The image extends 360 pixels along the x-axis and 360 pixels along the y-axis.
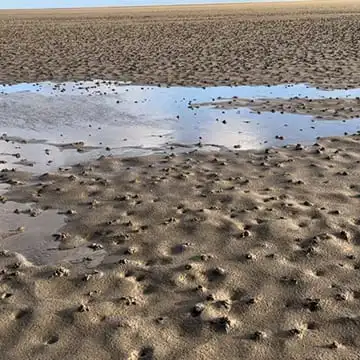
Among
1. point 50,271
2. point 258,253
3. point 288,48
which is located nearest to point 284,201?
point 258,253

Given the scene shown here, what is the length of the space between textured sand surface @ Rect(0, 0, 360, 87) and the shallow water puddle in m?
2.70

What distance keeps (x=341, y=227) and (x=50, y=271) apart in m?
4.18

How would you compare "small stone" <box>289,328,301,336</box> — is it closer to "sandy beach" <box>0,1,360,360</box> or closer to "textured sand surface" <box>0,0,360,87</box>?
"sandy beach" <box>0,1,360,360</box>

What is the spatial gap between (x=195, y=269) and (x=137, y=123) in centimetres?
874

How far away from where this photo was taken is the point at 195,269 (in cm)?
743

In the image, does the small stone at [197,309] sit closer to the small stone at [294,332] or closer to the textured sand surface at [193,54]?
the small stone at [294,332]

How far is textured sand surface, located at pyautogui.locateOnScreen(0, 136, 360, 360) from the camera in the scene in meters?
6.03

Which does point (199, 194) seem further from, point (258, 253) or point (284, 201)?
point (258, 253)

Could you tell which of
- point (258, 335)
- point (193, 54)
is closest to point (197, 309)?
point (258, 335)

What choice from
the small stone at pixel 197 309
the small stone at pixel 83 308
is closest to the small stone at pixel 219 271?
the small stone at pixel 197 309

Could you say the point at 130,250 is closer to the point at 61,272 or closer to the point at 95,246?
the point at 95,246

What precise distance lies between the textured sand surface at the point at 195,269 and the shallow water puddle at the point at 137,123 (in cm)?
184

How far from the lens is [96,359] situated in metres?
5.77

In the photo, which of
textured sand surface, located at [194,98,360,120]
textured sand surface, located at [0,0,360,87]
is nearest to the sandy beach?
textured sand surface, located at [194,98,360,120]
